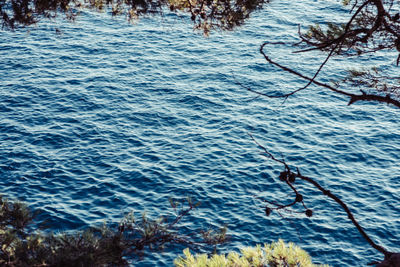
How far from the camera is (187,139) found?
26.0 metres

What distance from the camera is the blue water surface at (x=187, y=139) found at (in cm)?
2028

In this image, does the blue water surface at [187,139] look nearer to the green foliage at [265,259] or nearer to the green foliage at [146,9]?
the green foliage at [146,9]

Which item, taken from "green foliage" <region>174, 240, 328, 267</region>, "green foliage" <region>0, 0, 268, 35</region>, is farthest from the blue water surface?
"green foliage" <region>174, 240, 328, 267</region>

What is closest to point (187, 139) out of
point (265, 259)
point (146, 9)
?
point (146, 9)

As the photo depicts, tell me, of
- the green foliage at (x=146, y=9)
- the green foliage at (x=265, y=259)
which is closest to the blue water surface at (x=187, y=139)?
the green foliage at (x=146, y=9)

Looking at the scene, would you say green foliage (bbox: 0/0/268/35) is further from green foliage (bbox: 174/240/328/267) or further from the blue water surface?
green foliage (bbox: 174/240/328/267)

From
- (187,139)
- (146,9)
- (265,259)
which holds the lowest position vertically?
(187,139)

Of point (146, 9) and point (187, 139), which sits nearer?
point (146, 9)

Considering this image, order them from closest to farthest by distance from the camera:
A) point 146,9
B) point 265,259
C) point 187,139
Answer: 1. point 265,259
2. point 146,9
3. point 187,139

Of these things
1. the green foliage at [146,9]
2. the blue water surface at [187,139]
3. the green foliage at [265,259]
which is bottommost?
the blue water surface at [187,139]

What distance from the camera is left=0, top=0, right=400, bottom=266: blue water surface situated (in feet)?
66.5

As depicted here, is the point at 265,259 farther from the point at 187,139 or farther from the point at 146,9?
the point at 187,139

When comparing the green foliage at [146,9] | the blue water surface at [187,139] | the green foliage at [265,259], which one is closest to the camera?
the green foliage at [265,259]

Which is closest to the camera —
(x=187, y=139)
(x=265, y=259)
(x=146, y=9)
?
(x=265, y=259)
